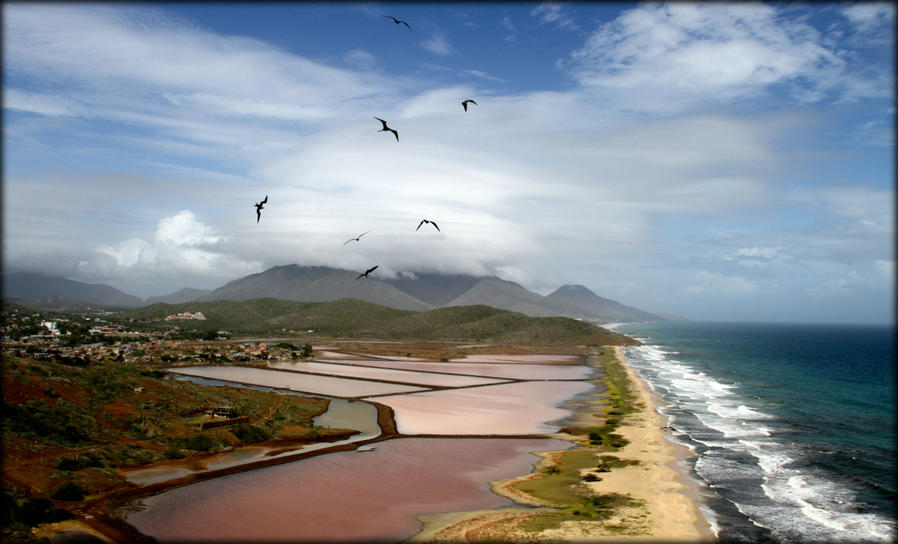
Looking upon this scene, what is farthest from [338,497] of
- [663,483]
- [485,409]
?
[485,409]

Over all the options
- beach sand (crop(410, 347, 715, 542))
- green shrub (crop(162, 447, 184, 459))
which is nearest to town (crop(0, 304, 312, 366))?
green shrub (crop(162, 447, 184, 459))

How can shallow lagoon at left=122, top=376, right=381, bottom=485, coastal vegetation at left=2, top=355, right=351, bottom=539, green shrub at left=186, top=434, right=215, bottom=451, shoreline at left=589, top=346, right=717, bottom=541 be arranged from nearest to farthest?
shoreline at left=589, top=346, right=717, bottom=541, coastal vegetation at left=2, top=355, right=351, bottom=539, shallow lagoon at left=122, top=376, right=381, bottom=485, green shrub at left=186, top=434, right=215, bottom=451

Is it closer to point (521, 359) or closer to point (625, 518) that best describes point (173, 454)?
point (625, 518)

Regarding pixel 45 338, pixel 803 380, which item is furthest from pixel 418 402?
pixel 45 338

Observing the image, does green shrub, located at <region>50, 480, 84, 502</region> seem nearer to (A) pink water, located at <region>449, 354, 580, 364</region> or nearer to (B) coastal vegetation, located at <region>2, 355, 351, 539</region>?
(B) coastal vegetation, located at <region>2, 355, 351, 539</region>

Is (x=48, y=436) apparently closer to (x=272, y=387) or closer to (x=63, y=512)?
(x=63, y=512)

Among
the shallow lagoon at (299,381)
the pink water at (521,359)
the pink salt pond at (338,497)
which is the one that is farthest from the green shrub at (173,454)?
the pink water at (521,359)
